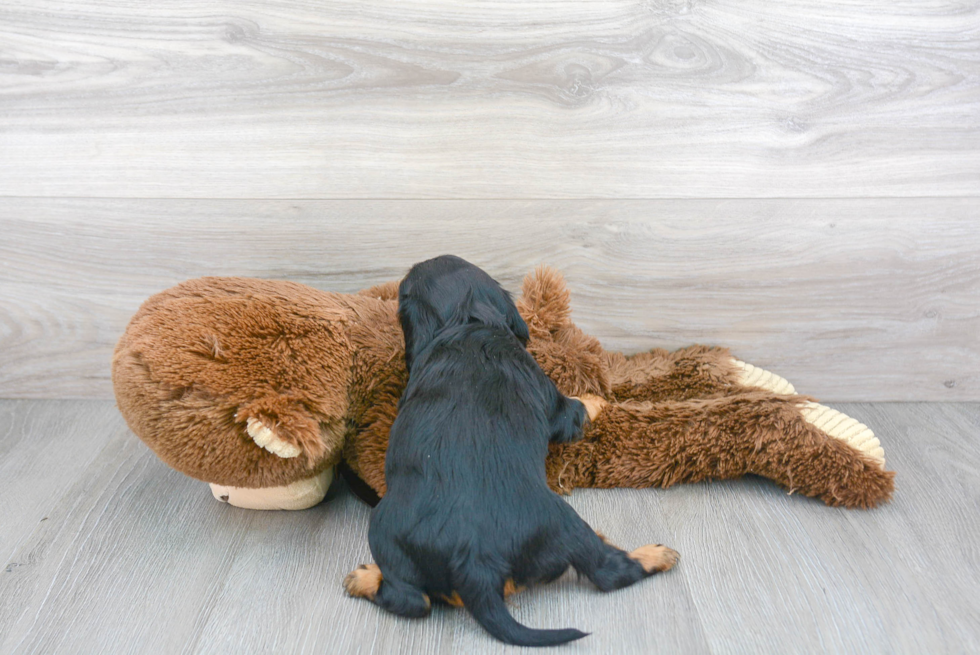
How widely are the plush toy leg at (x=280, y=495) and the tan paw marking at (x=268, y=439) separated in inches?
6.5

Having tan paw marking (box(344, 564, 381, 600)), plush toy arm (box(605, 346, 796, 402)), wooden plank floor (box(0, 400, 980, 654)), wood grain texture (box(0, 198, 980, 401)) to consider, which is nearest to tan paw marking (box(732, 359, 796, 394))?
plush toy arm (box(605, 346, 796, 402))

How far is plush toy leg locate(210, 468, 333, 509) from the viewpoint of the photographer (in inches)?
52.9

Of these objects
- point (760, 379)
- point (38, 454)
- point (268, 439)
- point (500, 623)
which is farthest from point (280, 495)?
point (760, 379)

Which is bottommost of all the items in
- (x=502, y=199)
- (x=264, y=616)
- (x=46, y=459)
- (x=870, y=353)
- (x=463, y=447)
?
(x=46, y=459)

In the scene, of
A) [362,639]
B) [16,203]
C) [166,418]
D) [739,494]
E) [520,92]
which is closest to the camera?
[362,639]

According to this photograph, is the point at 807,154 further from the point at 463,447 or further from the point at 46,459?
the point at 46,459

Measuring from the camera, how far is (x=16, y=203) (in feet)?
5.37

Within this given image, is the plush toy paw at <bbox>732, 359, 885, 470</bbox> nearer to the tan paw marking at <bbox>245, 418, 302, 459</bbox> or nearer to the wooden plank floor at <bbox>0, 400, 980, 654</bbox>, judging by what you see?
the wooden plank floor at <bbox>0, 400, 980, 654</bbox>

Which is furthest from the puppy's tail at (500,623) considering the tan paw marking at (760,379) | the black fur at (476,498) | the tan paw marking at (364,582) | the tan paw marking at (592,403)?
the tan paw marking at (760,379)

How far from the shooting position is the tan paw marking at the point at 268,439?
3.86ft

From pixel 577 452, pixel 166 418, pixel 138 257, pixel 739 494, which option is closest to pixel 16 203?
pixel 138 257

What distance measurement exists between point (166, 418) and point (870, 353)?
5.24ft

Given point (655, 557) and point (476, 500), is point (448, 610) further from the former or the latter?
point (655, 557)

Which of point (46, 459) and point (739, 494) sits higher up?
point (739, 494)
